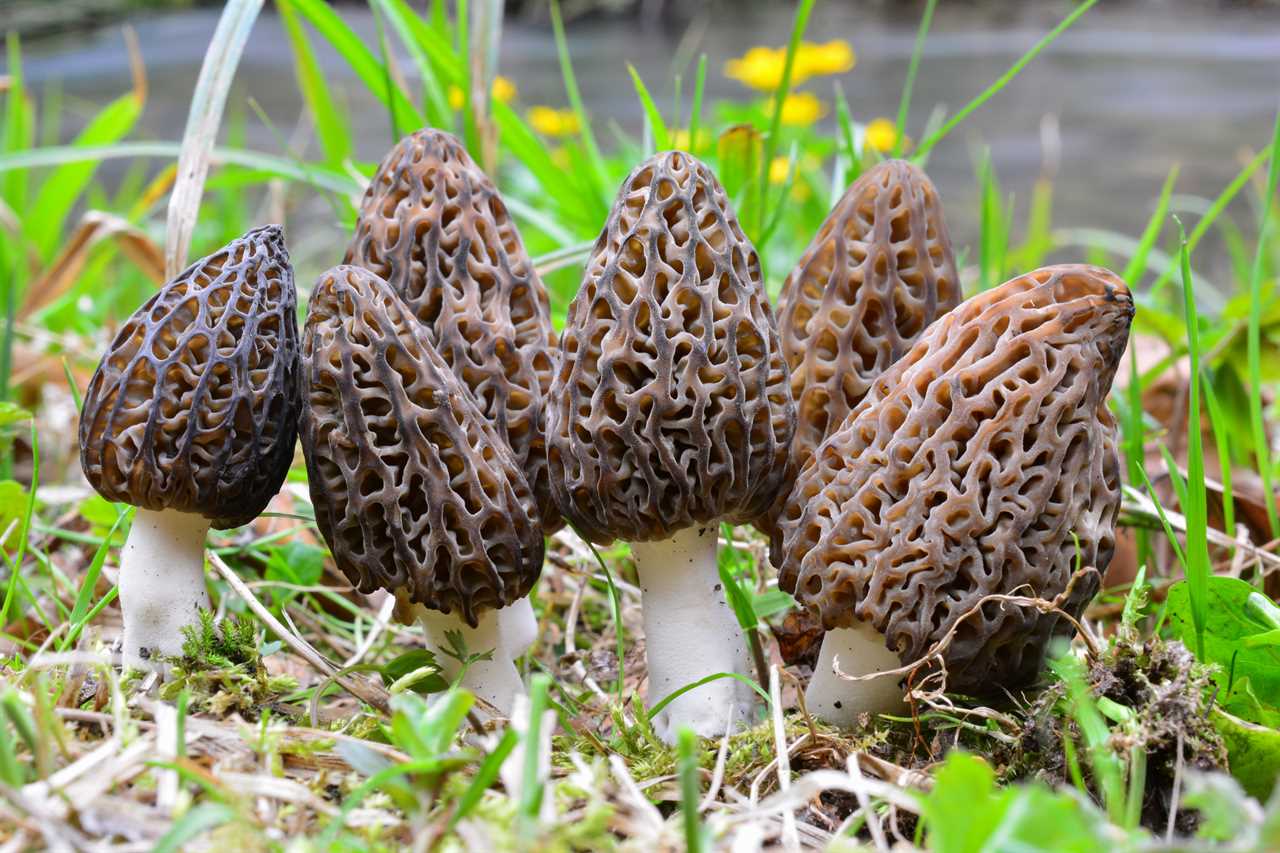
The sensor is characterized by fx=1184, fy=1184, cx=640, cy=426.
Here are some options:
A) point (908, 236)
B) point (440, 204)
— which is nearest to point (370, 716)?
point (440, 204)

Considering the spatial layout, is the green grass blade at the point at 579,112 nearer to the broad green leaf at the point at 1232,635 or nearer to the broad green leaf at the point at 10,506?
the broad green leaf at the point at 10,506

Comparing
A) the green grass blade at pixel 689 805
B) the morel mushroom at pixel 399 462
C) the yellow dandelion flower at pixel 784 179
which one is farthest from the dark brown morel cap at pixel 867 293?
the yellow dandelion flower at pixel 784 179

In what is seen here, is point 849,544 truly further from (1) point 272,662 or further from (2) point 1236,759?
(1) point 272,662

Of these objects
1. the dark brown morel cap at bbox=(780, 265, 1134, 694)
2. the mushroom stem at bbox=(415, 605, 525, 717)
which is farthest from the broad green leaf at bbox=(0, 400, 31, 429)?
the dark brown morel cap at bbox=(780, 265, 1134, 694)

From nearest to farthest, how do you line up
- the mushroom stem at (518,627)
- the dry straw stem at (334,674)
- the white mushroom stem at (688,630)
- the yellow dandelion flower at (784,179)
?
1. the dry straw stem at (334,674)
2. the white mushroom stem at (688,630)
3. the mushroom stem at (518,627)
4. the yellow dandelion flower at (784,179)

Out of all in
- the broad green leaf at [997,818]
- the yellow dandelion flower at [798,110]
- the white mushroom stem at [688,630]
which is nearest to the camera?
the broad green leaf at [997,818]

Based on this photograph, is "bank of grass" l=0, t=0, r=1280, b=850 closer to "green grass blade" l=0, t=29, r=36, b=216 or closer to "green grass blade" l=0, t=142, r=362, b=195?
"green grass blade" l=0, t=142, r=362, b=195
